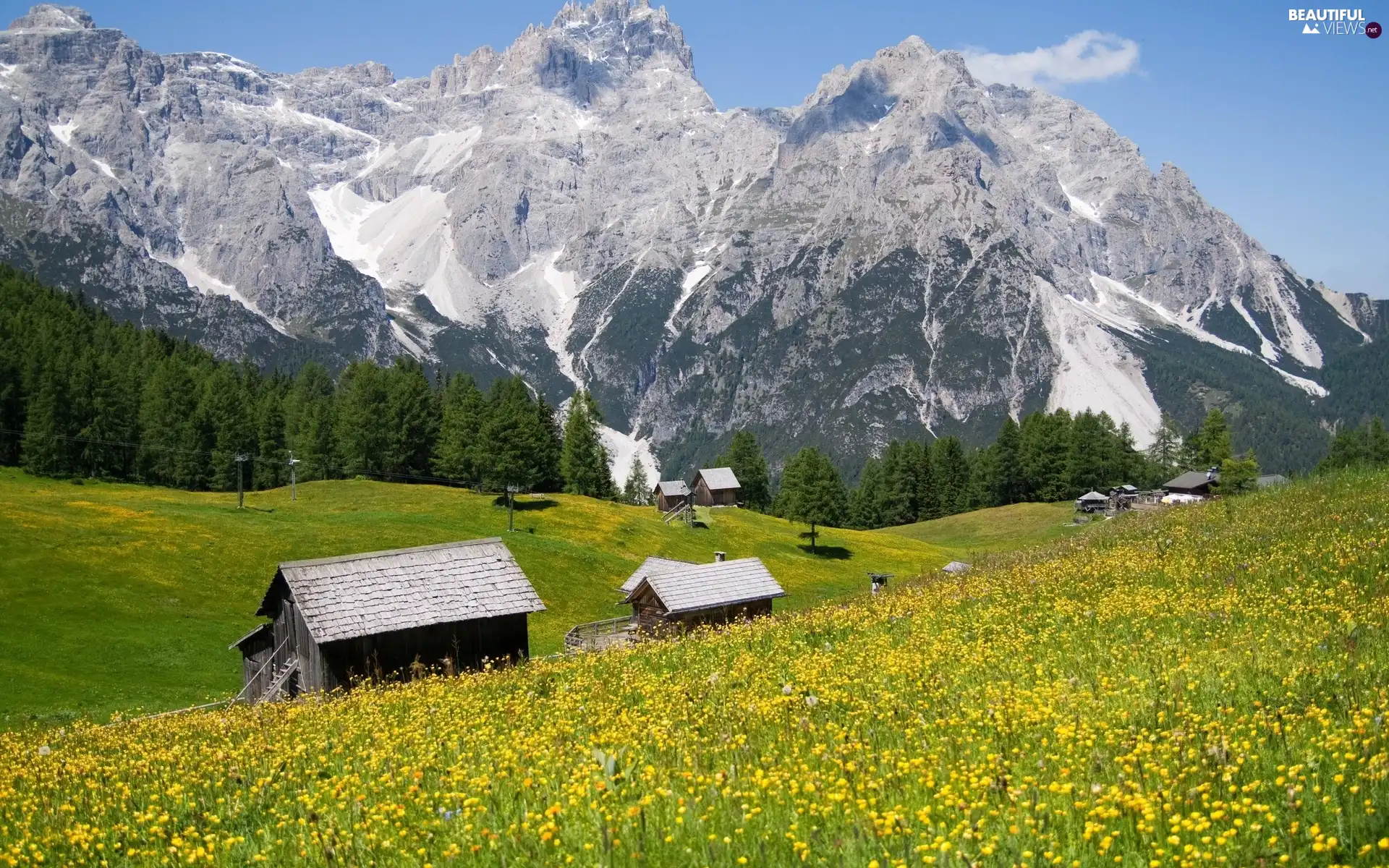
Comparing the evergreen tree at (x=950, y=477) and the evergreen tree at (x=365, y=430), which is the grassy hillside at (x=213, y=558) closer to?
the evergreen tree at (x=365, y=430)

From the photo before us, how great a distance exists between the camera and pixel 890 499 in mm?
141500

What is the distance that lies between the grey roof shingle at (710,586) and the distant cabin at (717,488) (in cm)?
7644

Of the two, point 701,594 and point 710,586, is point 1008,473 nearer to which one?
point 710,586

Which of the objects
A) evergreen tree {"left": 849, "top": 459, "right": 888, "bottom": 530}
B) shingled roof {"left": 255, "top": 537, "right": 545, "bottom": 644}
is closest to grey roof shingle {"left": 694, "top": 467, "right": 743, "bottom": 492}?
evergreen tree {"left": 849, "top": 459, "right": 888, "bottom": 530}

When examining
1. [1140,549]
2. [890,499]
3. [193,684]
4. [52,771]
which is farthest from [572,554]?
[890,499]

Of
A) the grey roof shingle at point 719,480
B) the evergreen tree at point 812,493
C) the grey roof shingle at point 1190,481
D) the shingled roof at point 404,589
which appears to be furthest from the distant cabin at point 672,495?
the shingled roof at point 404,589

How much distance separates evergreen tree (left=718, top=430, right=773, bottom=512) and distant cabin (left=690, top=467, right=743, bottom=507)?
169 inches

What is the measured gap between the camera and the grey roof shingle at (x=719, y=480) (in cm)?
12519

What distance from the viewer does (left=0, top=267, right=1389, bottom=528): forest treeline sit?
9881 cm

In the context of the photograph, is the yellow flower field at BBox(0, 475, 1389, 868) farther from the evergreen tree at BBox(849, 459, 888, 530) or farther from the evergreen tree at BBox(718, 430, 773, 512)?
the evergreen tree at BBox(849, 459, 888, 530)

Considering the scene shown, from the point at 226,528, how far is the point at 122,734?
4922 centimetres

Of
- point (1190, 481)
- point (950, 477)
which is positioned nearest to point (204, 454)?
point (950, 477)

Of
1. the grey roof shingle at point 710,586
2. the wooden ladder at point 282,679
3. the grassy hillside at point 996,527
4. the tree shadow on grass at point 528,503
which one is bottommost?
the grassy hillside at point 996,527

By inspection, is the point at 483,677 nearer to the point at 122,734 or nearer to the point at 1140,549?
the point at 122,734
